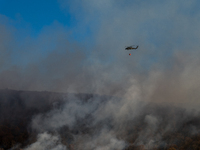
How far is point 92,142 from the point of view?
110 meters

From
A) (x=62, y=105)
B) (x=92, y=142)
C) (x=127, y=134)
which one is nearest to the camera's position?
(x=92, y=142)

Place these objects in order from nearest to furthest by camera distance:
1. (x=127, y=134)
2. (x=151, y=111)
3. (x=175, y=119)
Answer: (x=127, y=134), (x=175, y=119), (x=151, y=111)

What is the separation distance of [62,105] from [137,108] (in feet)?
208

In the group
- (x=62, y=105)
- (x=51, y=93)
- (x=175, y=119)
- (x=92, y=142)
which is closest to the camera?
(x=92, y=142)

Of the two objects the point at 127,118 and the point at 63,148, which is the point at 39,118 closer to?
the point at 63,148

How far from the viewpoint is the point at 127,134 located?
11900 cm

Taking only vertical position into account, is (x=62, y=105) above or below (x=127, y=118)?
above

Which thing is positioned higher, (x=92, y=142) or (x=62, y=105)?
(x=62, y=105)

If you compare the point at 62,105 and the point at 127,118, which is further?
the point at 62,105

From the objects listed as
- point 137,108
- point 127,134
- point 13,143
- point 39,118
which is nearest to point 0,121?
point 39,118

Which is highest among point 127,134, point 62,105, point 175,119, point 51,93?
point 51,93

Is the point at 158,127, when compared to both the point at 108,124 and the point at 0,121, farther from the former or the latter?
the point at 0,121

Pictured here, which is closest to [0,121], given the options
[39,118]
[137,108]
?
[39,118]

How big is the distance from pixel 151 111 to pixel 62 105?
74.0 meters
